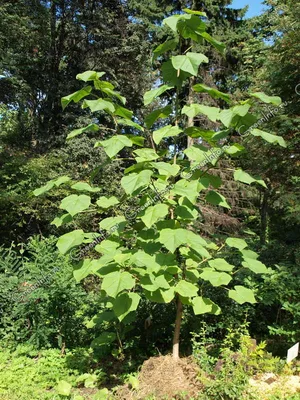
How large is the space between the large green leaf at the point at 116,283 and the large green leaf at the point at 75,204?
38 cm

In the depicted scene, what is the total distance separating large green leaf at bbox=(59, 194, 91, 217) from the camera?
1772mm

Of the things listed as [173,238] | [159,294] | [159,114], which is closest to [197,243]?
[173,238]

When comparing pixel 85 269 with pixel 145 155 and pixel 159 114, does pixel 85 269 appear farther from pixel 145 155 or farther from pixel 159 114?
pixel 159 114

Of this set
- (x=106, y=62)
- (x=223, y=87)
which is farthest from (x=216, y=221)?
(x=106, y=62)

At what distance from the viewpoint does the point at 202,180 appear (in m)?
1.99

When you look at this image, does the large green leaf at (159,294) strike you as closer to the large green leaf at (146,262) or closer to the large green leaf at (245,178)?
the large green leaf at (146,262)

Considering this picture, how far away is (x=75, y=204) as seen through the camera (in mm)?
1812

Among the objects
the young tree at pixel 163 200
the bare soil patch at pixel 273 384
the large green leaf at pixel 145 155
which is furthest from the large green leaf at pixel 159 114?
the bare soil patch at pixel 273 384

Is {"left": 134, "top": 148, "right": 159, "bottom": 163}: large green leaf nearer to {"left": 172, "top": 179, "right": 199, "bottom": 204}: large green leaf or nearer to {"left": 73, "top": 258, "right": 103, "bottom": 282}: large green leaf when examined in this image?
{"left": 172, "top": 179, "right": 199, "bottom": 204}: large green leaf

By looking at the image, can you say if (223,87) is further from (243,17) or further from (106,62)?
(106,62)

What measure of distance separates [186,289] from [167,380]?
0.66 metres

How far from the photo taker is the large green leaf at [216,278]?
6.33ft

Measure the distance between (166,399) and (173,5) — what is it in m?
10.2

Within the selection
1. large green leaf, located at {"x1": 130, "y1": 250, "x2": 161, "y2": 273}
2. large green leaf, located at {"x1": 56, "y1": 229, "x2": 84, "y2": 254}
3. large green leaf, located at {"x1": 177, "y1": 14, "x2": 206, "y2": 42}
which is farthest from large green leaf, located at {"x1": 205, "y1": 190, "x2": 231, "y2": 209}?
large green leaf, located at {"x1": 177, "y1": 14, "x2": 206, "y2": 42}
